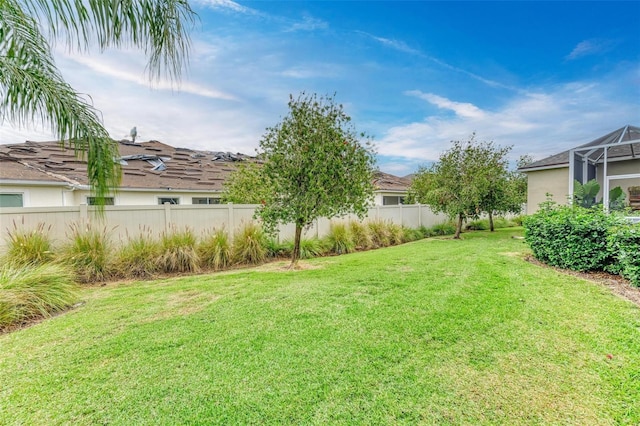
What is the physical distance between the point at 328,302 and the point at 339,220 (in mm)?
7013

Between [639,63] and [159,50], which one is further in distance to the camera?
[639,63]

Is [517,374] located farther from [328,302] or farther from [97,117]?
[97,117]

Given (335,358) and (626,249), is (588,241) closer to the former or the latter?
(626,249)

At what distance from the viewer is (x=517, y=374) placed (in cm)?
280

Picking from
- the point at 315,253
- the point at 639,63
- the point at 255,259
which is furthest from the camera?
the point at 639,63

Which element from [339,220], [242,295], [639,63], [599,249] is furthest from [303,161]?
[639,63]

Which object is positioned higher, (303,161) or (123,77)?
(123,77)

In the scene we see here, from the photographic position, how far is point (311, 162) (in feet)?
23.1

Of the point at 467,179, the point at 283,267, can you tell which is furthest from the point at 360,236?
the point at 467,179

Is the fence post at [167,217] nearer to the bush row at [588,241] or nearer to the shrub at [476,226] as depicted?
the bush row at [588,241]

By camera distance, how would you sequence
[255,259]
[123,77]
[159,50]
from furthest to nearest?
[255,259] < [123,77] < [159,50]

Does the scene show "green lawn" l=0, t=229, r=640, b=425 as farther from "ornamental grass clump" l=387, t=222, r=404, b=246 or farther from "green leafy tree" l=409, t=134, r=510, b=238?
"green leafy tree" l=409, t=134, r=510, b=238

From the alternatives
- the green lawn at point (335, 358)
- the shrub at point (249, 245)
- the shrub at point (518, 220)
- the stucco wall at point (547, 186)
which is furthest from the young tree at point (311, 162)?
the shrub at point (518, 220)

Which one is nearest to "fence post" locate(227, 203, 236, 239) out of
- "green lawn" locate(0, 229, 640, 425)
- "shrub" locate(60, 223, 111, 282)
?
"shrub" locate(60, 223, 111, 282)
